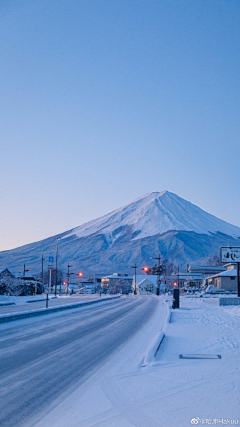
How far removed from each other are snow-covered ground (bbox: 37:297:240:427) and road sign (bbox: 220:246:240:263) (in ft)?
125

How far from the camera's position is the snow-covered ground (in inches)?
217

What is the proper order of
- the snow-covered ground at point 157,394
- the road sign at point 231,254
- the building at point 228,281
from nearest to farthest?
1. the snow-covered ground at point 157,394
2. the road sign at point 231,254
3. the building at point 228,281

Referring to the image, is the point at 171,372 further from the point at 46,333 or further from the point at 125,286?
the point at 125,286

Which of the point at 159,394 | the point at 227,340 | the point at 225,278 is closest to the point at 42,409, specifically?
the point at 159,394

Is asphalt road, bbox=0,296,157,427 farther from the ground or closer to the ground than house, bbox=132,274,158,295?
farther from the ground

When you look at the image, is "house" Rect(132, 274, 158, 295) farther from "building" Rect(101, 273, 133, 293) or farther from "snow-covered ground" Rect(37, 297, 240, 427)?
"snow-covered ground" Rect(37, 297, 240, 427)

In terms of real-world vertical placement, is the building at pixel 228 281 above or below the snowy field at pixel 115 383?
below

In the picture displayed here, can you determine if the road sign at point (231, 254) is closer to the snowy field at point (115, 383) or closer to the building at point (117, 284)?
the snowy field at point (115, 383)

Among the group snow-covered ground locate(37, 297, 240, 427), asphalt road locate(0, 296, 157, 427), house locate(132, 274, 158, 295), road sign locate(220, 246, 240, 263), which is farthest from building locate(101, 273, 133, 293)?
snow-covered ground locate(37, 297, 240, 427)

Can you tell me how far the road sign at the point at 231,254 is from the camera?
47.2 m

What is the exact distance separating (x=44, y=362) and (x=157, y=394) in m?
3.52

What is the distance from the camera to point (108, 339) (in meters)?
13.4

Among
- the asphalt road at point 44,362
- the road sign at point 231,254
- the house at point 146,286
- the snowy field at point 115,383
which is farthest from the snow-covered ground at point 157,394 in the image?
the house at point 146,286

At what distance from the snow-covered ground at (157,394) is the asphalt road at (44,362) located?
338 mm
